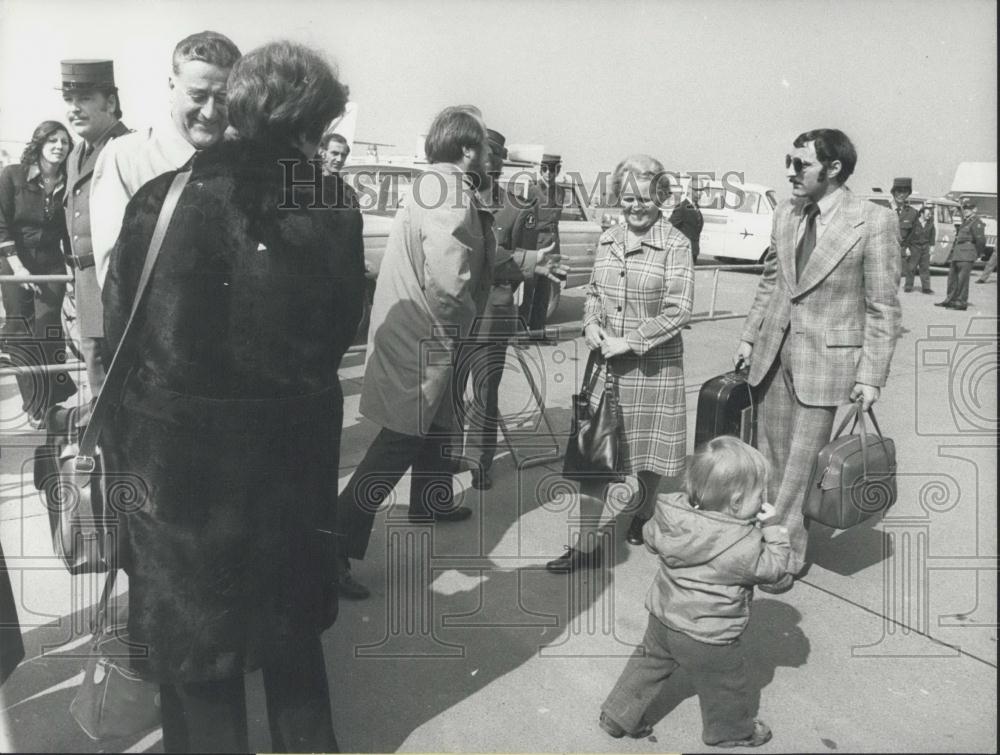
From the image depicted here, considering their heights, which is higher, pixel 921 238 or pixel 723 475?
pixel 921 238

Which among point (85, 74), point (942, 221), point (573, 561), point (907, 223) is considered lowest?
point (573, 561)

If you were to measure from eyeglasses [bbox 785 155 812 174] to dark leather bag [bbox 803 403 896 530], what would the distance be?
991mm

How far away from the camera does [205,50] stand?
2756mm

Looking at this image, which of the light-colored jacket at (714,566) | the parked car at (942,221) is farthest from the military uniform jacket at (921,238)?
the light-colored jacket at (714,566)

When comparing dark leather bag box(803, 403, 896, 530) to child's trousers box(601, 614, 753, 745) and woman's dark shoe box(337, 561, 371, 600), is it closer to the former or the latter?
child's trousers box(601, 614, 753, 745)

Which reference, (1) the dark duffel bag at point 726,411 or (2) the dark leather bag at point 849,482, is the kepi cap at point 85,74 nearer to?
(1) the dark duffel bag at point 726,411

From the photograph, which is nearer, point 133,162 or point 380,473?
point 133,162

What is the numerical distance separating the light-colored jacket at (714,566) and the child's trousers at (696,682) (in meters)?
0.04

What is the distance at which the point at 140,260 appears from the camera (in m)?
1.86

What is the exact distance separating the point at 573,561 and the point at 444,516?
30.6 inches

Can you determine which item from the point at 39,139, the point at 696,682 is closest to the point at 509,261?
the point at 696,682

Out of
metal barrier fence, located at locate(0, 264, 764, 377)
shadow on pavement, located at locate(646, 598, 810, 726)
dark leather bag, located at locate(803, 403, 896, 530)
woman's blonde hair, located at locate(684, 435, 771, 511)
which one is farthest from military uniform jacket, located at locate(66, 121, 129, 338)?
dark leather bag, located at locate(803, 403, 896, 530)

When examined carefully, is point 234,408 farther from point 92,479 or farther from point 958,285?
point 958,285

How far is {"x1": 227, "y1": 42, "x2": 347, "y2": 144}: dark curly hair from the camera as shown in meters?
1.90
